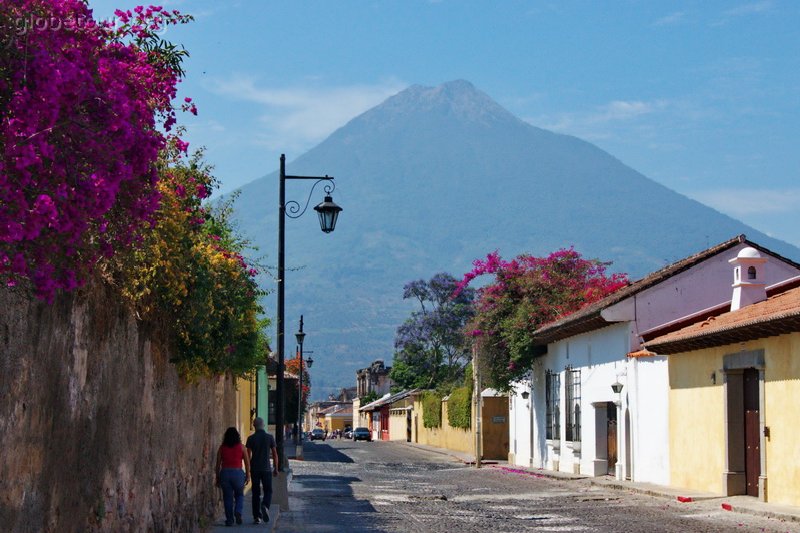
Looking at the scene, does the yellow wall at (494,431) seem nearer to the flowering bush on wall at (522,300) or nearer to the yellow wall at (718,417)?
the flowering bush on wall at (522,300)

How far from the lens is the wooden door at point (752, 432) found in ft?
74.3

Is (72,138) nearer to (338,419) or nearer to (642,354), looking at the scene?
(642,354)

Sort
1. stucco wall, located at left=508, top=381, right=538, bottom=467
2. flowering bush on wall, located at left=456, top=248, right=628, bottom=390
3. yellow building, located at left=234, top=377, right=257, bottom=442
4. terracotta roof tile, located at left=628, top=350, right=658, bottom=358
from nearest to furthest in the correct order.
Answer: terracotta roof tile, located at left=628, top=350, right=658, bottom=358
yellow building, located at left=234, top=377, right=257, bottom=442
flowering bush on wall, located at left=456, top=248, right=628, bottom=390
stucco wall, located at left=508, top=381, right=538, bottom=467

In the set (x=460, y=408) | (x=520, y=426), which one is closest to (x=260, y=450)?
(x=520, y=426)

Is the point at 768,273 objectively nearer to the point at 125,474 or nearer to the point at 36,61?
the point at 125,474

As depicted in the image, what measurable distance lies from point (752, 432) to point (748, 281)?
17.7 ft

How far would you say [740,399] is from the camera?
2336cm

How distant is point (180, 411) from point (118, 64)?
303 inches

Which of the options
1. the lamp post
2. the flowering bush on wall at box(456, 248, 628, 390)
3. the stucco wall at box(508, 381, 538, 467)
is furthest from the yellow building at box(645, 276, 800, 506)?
the stucco wall at box(508, 381, 538, 467)

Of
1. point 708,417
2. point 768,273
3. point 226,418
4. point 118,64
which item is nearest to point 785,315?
point 708,417

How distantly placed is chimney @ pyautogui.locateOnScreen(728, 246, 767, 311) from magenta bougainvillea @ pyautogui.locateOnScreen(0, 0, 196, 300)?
2240 centimetres

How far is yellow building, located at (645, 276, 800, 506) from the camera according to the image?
20703 millimetres

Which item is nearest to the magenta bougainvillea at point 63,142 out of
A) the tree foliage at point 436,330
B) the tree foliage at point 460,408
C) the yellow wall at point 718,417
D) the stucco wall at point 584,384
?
the yellow wall at point 718,417

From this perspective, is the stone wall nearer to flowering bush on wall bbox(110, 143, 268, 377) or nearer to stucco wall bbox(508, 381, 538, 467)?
flowering bush on wall bbox(110, 143, 268, 377)
